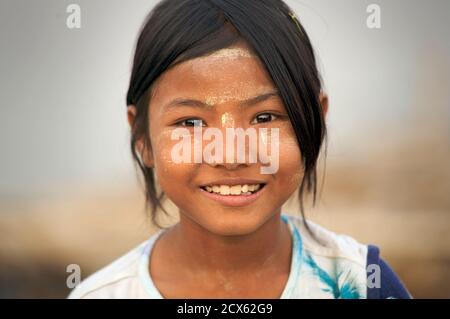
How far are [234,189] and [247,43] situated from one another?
387 millimetres

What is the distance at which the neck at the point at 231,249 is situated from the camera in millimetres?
1666

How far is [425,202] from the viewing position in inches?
91.3

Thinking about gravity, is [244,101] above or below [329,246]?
above

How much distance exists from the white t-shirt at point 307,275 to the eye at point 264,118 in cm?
46

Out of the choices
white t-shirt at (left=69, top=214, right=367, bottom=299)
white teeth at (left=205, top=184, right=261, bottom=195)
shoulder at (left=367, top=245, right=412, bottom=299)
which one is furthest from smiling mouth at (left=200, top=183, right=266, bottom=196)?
shoulder at (left=367, top=245, right=412, bottom=299)

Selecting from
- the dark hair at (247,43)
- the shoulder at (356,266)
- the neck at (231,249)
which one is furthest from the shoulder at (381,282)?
the dark hair at (247,43)

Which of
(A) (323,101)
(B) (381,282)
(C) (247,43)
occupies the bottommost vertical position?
(B) (381,282)

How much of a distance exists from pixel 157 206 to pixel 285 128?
0.69 metres

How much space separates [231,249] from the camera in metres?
1.67

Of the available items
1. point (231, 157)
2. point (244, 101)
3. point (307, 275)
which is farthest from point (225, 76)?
point (307, 275)

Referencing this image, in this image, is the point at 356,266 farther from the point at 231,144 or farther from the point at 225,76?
the point at 225,76

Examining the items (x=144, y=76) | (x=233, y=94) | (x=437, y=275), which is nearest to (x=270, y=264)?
(x=233, y=94)
